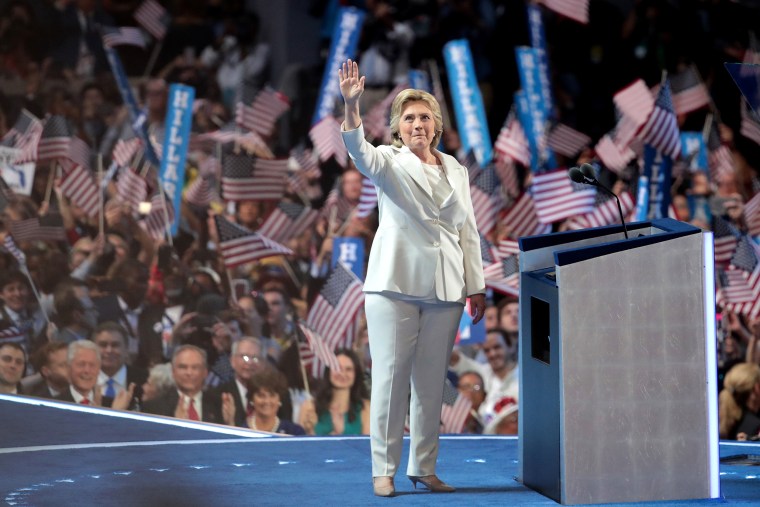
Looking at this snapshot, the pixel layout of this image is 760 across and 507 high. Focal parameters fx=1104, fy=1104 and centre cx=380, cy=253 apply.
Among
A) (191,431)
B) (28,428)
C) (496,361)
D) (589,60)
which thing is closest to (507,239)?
(496,361)

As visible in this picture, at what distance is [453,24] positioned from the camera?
732 centimetres

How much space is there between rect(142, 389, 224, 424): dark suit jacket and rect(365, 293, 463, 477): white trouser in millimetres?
2875

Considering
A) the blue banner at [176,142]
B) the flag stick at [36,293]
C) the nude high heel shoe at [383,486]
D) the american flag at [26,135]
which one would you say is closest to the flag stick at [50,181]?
the american flag at [26,135]

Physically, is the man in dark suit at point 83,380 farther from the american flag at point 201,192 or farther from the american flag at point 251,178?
the american flag at point 251,178

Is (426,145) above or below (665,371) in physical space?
above

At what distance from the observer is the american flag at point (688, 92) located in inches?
289

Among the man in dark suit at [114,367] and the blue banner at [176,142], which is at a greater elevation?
the blue banner at [176,142]

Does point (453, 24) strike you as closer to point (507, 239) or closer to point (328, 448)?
point (507, 239)

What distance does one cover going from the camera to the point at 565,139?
7.25m

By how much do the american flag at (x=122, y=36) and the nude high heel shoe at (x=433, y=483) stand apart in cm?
448

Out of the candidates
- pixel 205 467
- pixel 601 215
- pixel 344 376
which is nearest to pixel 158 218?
pixel 344 376

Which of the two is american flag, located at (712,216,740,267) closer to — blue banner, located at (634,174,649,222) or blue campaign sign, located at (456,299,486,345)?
blue banner, located at (634,174,649,222)

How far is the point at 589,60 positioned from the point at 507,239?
1475mm

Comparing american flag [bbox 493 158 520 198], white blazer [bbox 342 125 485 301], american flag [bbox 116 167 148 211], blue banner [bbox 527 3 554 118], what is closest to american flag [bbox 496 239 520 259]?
american flag [bbox 493 158 520 198]
